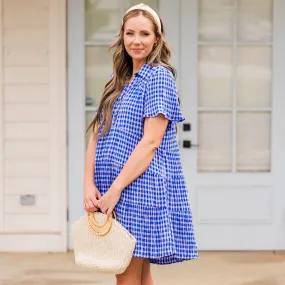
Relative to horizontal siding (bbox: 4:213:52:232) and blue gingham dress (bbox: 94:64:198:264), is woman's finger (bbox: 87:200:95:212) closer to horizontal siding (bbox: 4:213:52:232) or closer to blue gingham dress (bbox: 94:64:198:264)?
blue gingham dress (bbox: 94:64:198:264)

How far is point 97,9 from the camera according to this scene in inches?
195

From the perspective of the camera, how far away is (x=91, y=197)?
255cm

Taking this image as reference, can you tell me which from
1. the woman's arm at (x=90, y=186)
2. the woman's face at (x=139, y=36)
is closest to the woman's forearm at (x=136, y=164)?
the woman's arm at (x=90, y=186)

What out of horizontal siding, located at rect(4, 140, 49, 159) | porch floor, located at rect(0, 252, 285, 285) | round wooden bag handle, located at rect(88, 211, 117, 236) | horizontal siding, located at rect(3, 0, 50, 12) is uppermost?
horizontal siding, located at rect(3, 0, 50, 12)

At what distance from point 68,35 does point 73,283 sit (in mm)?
1720

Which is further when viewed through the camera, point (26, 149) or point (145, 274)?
point (26, 149)

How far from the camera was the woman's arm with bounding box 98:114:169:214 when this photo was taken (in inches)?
97.6

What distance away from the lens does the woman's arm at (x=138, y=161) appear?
2.48 metres

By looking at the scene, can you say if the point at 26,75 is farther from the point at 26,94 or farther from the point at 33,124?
the point at 33,124

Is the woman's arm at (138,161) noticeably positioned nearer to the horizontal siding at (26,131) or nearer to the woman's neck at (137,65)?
the woman's neck at (137,65)

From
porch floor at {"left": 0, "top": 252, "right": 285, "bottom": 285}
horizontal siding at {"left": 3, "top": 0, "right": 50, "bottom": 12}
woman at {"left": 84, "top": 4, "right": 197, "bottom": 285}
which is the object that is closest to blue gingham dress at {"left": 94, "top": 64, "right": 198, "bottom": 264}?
woman at {"left": 84, "top": 4, "right": 197, "bottom": 285}

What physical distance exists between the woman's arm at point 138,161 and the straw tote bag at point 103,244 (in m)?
0.05

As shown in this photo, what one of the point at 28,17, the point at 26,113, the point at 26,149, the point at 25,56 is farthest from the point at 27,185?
the point at 28,17

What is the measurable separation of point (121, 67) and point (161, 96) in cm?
26
